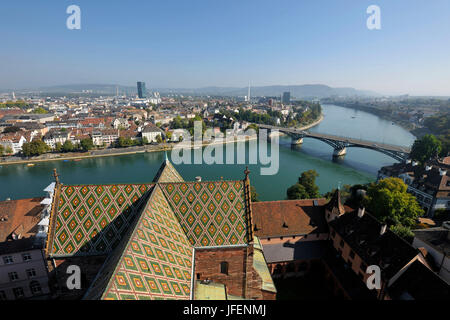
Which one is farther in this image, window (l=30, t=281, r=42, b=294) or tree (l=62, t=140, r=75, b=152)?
tree (l=62, t=140, r=75, b=152)

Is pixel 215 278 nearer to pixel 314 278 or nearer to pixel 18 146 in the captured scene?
pixel 314 278

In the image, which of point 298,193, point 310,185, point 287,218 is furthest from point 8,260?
point 310,185

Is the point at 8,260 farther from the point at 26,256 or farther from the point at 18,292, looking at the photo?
the point at 18,292

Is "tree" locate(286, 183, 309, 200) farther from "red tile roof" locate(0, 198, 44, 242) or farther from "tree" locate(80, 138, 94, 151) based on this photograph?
"tree" locate(80, 138, 94, 151)

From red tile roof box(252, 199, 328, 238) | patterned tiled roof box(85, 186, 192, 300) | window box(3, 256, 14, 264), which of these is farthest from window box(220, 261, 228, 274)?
window box(3, 256, 14, 264)

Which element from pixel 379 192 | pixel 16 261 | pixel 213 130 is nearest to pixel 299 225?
pixel 379 192

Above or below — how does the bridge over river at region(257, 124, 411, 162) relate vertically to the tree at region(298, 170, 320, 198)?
above
